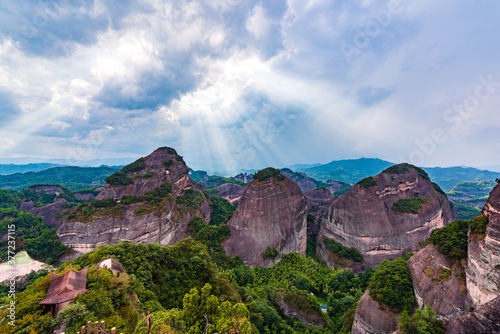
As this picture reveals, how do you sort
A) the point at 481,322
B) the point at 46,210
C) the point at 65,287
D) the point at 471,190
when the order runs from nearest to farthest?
the point at 481,322 < the point at 65,287 < the point at 46,210 < the point at 471,190

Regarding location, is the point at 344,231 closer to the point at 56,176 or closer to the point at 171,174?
the point at 171,174

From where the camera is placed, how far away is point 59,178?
112m

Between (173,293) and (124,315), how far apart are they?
6.61 meters

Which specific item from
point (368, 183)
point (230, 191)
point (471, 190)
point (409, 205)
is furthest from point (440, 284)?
point (471, 190)

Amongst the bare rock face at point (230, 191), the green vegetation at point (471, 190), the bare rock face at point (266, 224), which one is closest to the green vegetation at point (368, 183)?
the bare rock face at point (266, 224)

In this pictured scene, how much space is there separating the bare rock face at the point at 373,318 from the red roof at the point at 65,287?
21.9 m

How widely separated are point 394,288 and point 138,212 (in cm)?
3642

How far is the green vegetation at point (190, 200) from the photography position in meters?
41.6

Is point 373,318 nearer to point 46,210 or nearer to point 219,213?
point 219,213

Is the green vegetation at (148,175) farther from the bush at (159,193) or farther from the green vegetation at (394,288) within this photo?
the green vegetation at (394,288)

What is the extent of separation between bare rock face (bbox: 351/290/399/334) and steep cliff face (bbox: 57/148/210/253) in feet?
97.4

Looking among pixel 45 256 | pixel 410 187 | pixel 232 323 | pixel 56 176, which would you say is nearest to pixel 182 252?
pixel 232 323

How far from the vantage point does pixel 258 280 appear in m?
29.0

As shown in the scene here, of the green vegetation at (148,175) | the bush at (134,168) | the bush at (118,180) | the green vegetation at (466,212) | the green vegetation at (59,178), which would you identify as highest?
the green vegetation at (59,178)
